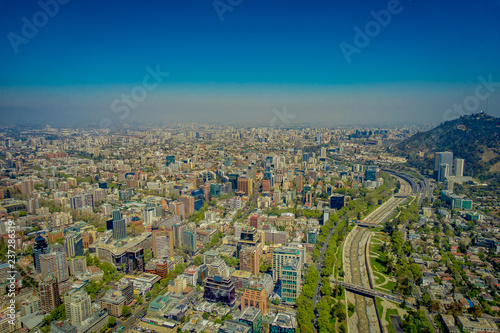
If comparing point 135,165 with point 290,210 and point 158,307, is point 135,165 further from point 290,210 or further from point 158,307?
point 158,307

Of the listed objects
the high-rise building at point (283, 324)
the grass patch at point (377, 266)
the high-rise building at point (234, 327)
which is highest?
the high-rise building at point (234, 327)

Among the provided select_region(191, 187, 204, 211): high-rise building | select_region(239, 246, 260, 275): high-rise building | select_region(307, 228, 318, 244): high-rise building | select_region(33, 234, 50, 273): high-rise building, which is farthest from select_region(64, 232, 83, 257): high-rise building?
select_region(307, 228, 318, 244): high-rise building

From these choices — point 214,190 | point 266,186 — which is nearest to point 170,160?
point 214,190

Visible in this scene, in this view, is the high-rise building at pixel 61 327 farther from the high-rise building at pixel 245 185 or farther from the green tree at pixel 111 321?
the high-rise building at pixel 245 185

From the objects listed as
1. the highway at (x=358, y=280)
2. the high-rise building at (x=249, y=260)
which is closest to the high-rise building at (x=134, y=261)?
the high-rise building at (x=249, y=260)

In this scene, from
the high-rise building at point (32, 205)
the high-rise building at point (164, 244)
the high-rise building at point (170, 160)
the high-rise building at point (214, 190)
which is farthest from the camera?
the high-rise building at point (170, 160)

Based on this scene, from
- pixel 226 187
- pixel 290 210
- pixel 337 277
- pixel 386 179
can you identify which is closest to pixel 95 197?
pixel 226 187

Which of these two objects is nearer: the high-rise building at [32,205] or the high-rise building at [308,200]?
the high-rise building at [32,205]
